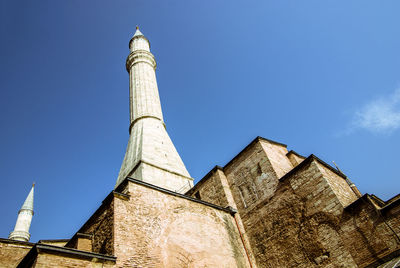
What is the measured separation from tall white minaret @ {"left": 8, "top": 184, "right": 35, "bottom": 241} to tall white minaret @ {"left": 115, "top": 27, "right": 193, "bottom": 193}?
11.2 metres

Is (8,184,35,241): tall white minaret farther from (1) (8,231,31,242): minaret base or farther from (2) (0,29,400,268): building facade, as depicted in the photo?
(2) (0,29,400,268): building facade

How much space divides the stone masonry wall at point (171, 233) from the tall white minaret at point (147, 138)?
13.8 feet

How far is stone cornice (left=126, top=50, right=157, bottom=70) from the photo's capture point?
70.2ft

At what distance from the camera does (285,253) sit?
310 inches

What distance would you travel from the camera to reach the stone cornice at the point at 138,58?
70.2 ft

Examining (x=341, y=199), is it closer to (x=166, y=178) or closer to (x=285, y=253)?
(x=285, y=253)

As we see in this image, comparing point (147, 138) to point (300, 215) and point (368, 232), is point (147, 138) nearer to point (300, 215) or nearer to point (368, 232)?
point (300, 215)

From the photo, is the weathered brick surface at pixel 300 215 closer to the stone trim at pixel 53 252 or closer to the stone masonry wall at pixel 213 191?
the stone masonry wall at pixel 213 191

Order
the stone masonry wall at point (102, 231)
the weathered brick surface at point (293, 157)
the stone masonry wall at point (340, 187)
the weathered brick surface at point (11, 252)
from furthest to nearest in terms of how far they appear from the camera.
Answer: the weathered brick surface at point (293, 157)
the weathered brick surface at point (11, 252)
the stone masonry wall at point (340, 187)
the stone masonry wall at point (102, 231)

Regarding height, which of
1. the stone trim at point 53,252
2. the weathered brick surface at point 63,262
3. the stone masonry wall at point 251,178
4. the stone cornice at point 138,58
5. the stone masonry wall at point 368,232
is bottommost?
the stone masonry wall at point 368,232

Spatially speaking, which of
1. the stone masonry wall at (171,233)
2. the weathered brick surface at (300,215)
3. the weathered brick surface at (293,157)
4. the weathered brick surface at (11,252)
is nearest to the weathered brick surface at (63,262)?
the stone masonry wall at (171,233)

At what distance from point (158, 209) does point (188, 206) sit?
119cm

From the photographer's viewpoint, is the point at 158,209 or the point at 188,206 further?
the point at 188,206

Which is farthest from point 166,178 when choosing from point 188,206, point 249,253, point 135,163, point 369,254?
point 369,254
